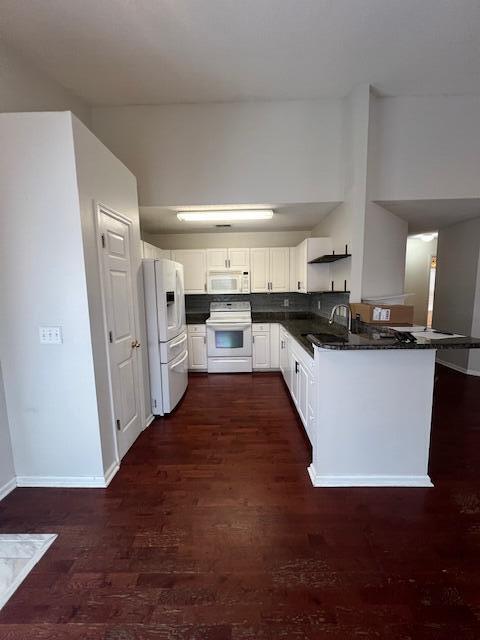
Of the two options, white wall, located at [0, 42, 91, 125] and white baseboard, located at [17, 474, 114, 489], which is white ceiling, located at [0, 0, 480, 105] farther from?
white baseboard, located at [17, 474, 114, 489]

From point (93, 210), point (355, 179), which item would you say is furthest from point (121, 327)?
point (355, 179)

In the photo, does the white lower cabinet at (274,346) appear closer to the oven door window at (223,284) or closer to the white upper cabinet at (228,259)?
the oven door window at (223,284)

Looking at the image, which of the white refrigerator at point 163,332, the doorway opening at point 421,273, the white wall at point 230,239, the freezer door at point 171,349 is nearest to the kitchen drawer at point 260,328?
the freezer door at point 171,349

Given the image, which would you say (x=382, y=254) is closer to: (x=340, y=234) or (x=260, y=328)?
(x=340, y=234)

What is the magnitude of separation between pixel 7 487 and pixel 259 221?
393 centimetres

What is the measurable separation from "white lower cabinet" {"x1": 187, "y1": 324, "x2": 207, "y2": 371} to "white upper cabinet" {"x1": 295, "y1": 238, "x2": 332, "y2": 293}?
182 centimetres

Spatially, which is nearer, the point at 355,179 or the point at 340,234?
the point at 355,179

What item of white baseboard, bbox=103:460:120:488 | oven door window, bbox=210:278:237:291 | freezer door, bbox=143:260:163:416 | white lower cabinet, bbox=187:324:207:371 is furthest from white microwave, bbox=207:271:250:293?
white baseboard, bbox=103:460:120:488

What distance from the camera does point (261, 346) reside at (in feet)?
14.3

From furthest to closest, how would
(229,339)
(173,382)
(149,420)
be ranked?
(229,339)
(173,382)
(149,420)

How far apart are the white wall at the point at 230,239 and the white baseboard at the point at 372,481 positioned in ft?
12.7

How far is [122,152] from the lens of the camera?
3.04m

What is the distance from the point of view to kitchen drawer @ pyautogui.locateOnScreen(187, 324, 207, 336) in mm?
4348

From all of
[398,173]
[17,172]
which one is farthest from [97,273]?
[398,173]
